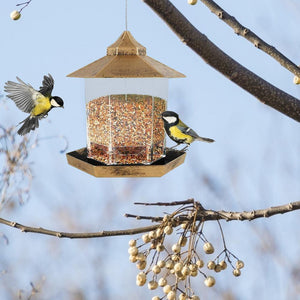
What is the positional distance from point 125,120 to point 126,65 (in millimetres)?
335

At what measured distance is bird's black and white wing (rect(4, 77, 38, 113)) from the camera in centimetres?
240

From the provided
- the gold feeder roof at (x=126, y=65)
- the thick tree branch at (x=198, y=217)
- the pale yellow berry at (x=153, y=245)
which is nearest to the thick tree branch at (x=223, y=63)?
the thick tree branch at (x=198, y=217)

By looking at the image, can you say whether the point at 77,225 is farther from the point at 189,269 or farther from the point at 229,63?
the point at 229,63

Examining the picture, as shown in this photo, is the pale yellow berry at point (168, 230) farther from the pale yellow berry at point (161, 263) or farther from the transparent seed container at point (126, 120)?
the transparent seed container at point (126, 120)

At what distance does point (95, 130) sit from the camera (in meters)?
2.69

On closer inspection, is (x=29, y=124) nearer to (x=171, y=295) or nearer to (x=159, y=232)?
(x=159, y=232)

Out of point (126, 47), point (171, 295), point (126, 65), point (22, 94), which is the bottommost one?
point (171, 295)

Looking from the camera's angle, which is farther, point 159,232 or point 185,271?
point 159,232

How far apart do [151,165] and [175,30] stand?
1.05 m

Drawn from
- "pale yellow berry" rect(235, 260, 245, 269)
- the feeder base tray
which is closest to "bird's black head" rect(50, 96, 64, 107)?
the feeder base tray

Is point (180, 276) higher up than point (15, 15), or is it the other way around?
point (15, 15)

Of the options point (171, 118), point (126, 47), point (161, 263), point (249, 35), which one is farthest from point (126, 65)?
point (161, 263)

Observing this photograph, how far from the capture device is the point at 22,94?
2.41 meters

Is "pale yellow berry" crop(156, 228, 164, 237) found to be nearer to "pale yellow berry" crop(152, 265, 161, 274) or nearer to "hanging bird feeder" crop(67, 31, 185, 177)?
"pale yellow berry" crop(152, 265, 161, 274)
